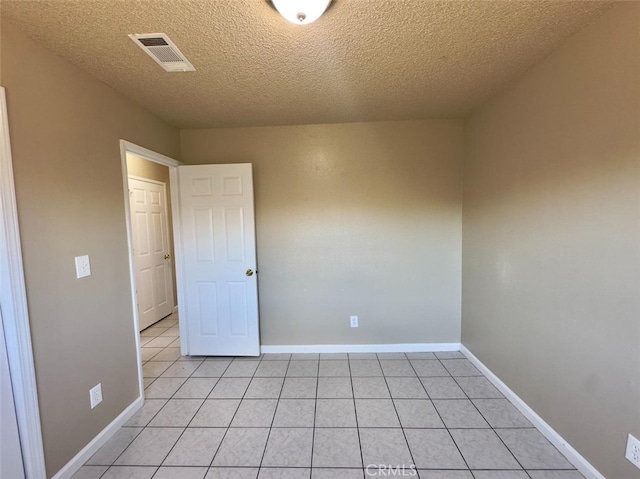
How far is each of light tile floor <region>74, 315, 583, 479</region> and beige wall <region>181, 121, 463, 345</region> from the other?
43 centimetres

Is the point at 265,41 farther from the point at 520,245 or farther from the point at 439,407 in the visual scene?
the point at 439,407

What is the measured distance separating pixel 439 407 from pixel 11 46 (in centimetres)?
325

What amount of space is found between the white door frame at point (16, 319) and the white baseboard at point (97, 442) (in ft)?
0.52

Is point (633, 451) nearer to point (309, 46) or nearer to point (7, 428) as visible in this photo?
point (309, 46)

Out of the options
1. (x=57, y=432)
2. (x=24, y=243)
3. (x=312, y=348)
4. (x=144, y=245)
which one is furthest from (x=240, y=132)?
(x=57, y=432)

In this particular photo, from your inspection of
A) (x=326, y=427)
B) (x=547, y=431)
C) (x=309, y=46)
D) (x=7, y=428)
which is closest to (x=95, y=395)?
(x=7, y=428)

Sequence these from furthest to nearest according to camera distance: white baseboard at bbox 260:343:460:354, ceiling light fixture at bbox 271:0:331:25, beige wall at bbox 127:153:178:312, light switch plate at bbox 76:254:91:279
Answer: beige wall at bbox 127:153:178:312, white baseboard at bbox 260:343:460:354, light switch plate at bbox 76:254:91:279, ceiling light fixture at bbox 271:0:331:25

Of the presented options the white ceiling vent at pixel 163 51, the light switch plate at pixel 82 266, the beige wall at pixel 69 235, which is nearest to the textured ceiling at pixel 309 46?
the white ceiling vent at pixel 163 51

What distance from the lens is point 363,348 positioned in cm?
278

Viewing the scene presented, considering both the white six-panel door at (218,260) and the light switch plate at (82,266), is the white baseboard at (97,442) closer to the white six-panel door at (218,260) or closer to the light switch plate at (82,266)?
the white six-panel door at (218,260)

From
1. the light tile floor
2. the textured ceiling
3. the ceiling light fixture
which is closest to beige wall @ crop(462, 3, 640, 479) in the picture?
the textured ceiling

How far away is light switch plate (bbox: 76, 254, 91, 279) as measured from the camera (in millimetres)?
1537
